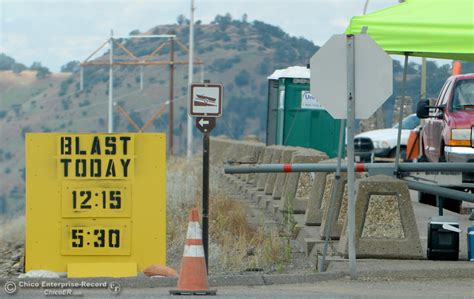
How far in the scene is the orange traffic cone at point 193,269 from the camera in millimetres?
11266

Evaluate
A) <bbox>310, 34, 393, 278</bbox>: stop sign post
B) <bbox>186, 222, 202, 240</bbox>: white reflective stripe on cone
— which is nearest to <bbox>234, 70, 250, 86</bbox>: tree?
<bbox>310, 34, 393, 278</bbox>: stop sign post

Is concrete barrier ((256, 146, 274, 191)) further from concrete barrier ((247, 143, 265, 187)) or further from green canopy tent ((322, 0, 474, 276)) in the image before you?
green canopy tent ((322, 0, 474, 276))

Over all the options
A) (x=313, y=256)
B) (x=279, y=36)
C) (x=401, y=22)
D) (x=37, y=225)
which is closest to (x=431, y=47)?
(x=401, y=22)

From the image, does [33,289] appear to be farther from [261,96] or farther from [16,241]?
[261,96]

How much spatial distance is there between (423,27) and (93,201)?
3.77 m

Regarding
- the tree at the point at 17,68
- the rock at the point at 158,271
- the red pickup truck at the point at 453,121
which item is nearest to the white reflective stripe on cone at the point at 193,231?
the rock at the point at 158,271

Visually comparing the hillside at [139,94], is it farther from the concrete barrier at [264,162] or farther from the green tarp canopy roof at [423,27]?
the green tarp canopy roof at [423,27]

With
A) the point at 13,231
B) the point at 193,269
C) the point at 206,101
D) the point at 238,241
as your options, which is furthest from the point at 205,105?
the point at 13,231

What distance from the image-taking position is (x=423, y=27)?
13281 mm

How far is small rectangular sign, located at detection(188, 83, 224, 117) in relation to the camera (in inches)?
585

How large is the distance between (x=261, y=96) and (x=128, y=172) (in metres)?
96.5

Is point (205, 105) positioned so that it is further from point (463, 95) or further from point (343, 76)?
point (463, 95)

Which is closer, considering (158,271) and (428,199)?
(158,271)

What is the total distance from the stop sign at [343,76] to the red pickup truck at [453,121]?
6.42 metres
